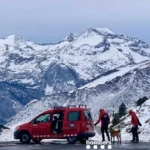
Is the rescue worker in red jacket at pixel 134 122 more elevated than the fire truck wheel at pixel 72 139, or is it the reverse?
the rescue worker in red jacket at pixel 134 122

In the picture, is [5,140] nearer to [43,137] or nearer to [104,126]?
[43,137]

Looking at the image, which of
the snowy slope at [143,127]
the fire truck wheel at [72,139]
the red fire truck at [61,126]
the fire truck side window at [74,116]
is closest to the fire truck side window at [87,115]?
the red fire truck at [61,126]

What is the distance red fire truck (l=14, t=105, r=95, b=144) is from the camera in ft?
111

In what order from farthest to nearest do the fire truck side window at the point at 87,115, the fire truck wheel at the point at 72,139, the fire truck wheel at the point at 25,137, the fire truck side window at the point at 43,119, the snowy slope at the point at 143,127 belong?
the snowy slope at the point at 143,127 < the fire truck wheel at the point at 25,137 < the fire truck side window at the point at 43,119 < the fire truck side window at the point at 87,115 < the fire truck wheel at the point at 72,139

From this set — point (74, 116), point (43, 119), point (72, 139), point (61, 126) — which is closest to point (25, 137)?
point (43, 119)

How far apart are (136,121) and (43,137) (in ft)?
16.3

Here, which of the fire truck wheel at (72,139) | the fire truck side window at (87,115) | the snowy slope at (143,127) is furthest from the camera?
the snowy slope at (143,127)

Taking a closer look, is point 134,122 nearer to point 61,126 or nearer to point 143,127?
point 61,126

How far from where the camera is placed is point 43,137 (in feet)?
114

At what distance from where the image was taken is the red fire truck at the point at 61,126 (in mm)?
33938

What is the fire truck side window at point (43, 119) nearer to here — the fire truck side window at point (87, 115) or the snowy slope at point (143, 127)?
the fire truck side window at point (87, 115)

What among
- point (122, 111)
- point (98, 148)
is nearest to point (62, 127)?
point (98, 148)

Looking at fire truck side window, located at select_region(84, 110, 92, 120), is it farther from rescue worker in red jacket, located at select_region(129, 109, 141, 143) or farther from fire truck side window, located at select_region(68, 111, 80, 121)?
rescue worker in red jacket, located at select_region(129, 109, 141, 143)

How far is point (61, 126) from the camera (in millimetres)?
34500
